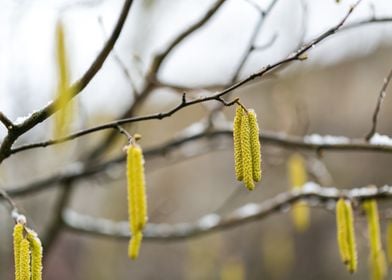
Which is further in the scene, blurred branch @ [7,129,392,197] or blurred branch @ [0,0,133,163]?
blurred branch @ [7,129,392,197]

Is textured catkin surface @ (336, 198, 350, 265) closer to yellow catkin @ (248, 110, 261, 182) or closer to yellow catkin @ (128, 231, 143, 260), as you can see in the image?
yellow catkin @ (248, 110, 261, 182)

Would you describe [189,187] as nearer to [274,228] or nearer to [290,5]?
[274,228]

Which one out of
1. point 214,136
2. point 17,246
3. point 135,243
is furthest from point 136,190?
point 214,136

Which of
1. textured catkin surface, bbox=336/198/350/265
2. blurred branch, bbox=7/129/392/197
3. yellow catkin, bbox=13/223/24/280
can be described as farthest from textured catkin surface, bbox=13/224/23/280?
blurred branch, bbox=7/129/392/197

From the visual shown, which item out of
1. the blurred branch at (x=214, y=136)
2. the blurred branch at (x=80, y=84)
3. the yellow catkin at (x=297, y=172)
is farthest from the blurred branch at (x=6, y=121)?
the yellow catkin at (x=297, y=172)

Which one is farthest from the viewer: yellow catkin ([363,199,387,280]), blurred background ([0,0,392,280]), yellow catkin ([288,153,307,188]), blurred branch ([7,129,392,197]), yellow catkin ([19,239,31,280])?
blurred background ([0,0,392,280])

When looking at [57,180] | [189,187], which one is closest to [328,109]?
[189,187]

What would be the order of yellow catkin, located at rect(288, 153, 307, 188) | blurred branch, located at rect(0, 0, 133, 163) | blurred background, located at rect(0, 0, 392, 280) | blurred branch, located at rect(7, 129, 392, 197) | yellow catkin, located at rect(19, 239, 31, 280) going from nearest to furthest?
1. yellow catkin, located at rect(19, 239, 31, 280)
2. blurred branch, located at rect(0, 0, 133, 163)
3. blurred branch, located at rect(7, 129, 392, 197)
4. yellow catkin, located at rect(288, 153, 307, 188)
5. blurred background, located at rect(0, 0, 392, 280)
